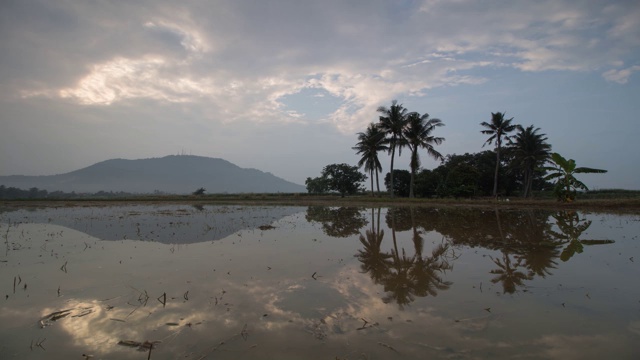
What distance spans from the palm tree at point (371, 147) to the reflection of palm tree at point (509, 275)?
31.9m

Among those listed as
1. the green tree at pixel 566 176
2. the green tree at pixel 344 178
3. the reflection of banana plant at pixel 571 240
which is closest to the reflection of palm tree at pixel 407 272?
the reflection of banana plant at pixel 571 240

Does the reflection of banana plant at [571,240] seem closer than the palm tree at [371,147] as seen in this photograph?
Yes

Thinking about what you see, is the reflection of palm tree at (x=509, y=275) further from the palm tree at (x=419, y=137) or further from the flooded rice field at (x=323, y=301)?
the palm tree at (x=419, y=137)

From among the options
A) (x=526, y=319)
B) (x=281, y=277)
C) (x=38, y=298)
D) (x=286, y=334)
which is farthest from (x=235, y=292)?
Answer: (x=526, y=319)

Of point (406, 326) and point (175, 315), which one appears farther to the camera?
point (175, 315)

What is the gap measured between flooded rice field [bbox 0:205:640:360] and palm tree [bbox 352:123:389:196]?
1199 inches

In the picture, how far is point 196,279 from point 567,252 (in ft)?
30.2

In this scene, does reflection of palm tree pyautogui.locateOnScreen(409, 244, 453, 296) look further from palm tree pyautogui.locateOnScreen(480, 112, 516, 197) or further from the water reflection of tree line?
palm tree pyautogui.locateOnScreen(480, 112, 516, 197)

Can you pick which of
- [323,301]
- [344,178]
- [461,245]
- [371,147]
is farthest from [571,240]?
[344,178]

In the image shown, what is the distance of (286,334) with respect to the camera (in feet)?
12.4

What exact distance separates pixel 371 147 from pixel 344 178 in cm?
1260

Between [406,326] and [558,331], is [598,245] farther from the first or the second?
[406,326]

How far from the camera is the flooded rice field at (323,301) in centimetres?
347

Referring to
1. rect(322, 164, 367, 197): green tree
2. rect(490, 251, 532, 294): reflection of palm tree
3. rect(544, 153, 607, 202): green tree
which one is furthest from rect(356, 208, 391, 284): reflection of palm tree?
rect(322, 164, 367, 197): green tree
